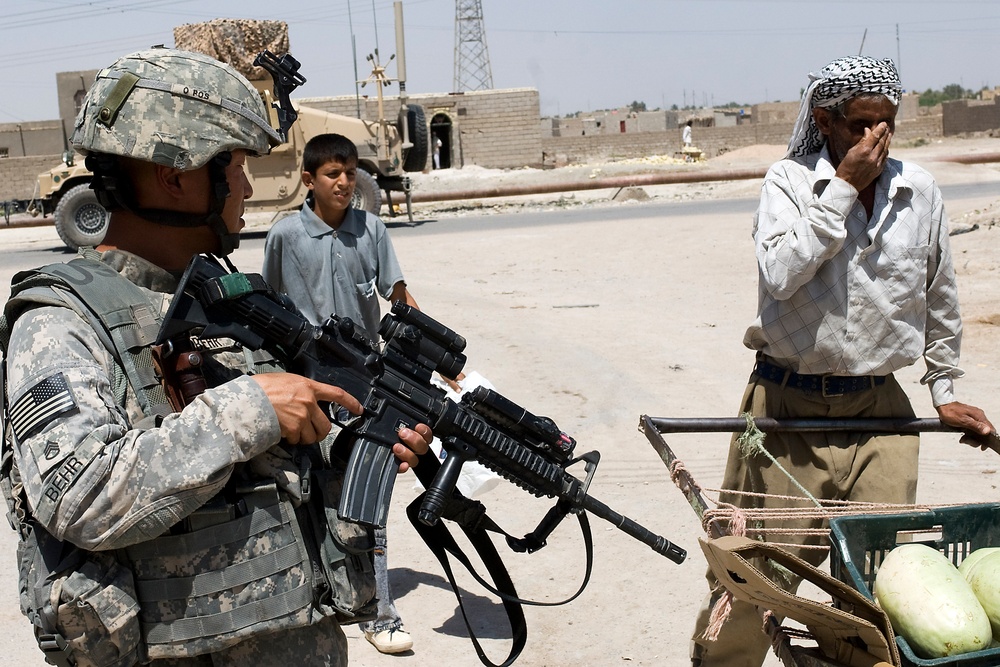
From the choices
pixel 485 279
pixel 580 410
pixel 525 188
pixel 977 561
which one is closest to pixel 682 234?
pixel 485 279

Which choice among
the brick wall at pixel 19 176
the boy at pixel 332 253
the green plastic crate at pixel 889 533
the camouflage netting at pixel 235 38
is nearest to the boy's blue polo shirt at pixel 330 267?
the boy at pixel 332 253

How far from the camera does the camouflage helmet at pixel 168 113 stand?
1.90 m

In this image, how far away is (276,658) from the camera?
6.28 ft

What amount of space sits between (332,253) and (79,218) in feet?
43.3

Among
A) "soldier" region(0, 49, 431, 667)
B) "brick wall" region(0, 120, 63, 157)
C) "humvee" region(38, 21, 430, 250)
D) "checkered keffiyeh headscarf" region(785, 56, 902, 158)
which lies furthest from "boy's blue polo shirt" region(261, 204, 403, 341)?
"brick wall" region(0, 120, 63, 157)

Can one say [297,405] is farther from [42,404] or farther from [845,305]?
[845,305]

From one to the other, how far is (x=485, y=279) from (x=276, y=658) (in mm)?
9212

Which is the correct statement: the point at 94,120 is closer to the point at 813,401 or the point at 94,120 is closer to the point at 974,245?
the point at 813,401

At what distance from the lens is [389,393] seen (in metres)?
2.09

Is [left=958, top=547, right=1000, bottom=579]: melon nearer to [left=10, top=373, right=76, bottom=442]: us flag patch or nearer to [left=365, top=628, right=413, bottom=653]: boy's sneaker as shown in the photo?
[left=10, top=373, right=76, bottom=442]: us flag patch

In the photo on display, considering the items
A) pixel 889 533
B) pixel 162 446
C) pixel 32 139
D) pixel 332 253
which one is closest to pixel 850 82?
pixel 889 533

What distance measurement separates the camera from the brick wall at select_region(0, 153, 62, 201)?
28219 millimetres

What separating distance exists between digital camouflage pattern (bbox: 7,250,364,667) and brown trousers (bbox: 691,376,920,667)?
59.3 inches

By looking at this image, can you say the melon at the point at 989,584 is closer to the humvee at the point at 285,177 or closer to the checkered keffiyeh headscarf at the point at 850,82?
the checkered keffiyeh headscarf at the point at 850,82
